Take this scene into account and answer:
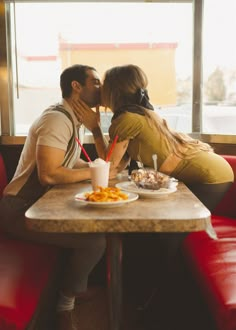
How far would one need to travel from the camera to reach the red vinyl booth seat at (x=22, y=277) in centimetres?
141

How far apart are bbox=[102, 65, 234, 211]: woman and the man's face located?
0.25 feet

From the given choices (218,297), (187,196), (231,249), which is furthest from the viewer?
(231,249)

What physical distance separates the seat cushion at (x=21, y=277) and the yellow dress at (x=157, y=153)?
65 cm

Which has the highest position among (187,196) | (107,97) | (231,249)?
(107,97)

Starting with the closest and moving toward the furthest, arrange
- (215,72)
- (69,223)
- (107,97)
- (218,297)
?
(69,223) → (218,297) → (107,97) → (215,72)

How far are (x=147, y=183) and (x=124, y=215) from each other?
0.36 m

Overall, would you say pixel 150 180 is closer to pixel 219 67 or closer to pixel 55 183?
pixel 55 183

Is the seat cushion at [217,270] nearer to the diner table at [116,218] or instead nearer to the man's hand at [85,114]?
the diner table at [116,218]

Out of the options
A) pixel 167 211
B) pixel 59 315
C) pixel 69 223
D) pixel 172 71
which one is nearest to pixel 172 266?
pixel 59 315

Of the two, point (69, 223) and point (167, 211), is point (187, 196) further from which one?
point (69, 223)

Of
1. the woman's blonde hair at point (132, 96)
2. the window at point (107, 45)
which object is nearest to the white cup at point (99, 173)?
the woman's blonde hair at point (132, 96)

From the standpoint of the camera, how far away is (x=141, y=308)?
2430 millimetres

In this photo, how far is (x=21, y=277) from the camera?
1.64m

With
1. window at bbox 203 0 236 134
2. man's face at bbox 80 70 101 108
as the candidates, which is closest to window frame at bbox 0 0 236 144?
window at bbox 203 0 236 134
